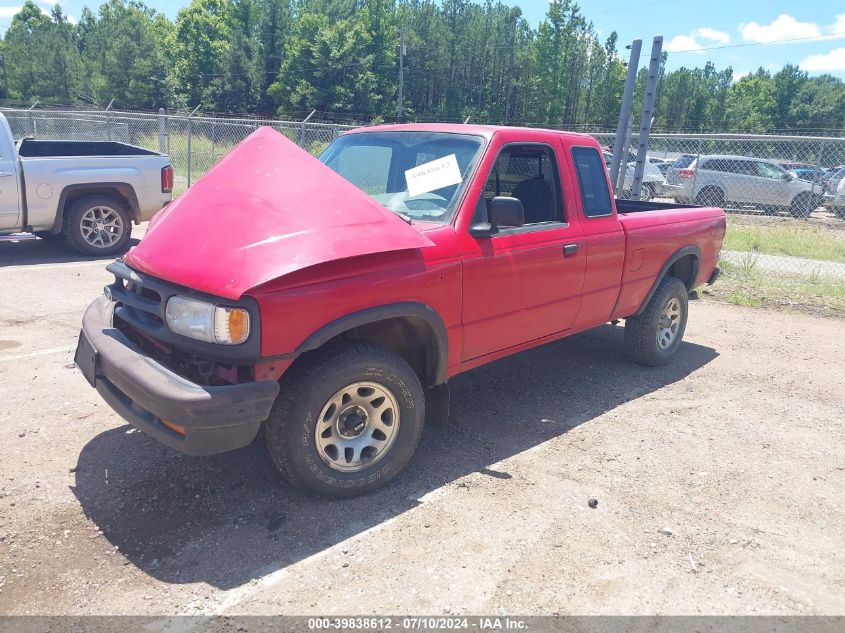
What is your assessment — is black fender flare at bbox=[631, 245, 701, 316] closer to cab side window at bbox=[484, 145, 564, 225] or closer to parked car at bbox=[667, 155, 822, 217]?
cab side window at bbox=[484, 145, 564, 225]

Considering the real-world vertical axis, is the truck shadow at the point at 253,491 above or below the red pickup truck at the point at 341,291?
below

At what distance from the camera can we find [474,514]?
10.9 ft

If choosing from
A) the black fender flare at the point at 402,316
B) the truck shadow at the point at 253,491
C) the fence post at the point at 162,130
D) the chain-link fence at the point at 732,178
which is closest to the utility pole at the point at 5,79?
the chain-link fence at the point at 732,178

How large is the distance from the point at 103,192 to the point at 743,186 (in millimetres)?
15676

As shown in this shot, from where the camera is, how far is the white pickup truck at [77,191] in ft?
27.4

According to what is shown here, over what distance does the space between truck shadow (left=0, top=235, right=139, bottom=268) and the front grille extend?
20.4 feet

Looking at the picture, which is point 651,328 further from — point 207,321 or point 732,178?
point 732,178

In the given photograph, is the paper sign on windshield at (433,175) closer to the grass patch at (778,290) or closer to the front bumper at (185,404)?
the front bumper at (185,404)

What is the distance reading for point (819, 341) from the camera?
22.2ft

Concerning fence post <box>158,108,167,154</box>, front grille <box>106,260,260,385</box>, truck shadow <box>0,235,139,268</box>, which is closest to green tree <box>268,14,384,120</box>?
fence post <box>158,108,167,154</box>

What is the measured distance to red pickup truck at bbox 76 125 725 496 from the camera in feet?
9.43

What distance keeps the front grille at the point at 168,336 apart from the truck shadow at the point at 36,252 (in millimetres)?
6215

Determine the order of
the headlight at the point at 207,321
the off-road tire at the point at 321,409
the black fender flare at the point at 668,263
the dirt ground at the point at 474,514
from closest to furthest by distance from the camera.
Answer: the dirt ground at the point at 474,514 < the headlight at the point at 207,321 < the off-road tire at the point at 321,409 < the black fender flare at the point at 668,263

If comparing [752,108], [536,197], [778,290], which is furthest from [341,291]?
[752,108]
